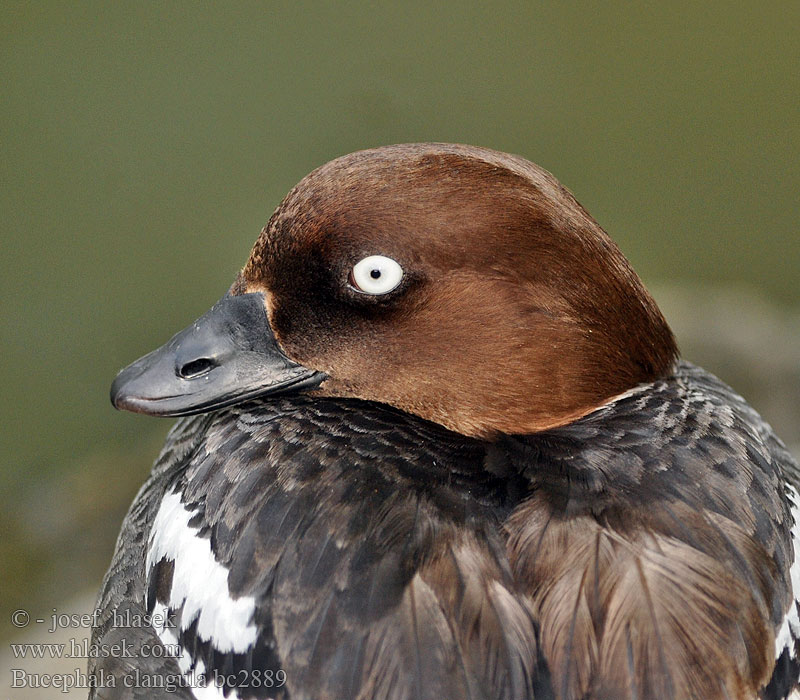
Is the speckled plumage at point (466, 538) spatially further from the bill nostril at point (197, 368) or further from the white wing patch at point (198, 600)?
the bill nostril at point (197, 368)

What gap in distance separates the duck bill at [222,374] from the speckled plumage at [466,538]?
8 centimetres

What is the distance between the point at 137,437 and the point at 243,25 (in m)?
4.69

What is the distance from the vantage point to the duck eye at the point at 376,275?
8.03ft

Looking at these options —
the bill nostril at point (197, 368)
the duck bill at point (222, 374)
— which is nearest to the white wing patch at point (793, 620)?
the duck bill at point (222, 374)

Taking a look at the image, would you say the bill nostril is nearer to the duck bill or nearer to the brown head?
the duck bill

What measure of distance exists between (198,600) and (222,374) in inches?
25.4

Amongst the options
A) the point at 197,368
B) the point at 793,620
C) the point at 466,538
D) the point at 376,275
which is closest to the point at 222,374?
the point at 197,368

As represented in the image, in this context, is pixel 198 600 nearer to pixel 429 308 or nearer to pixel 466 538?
pixel 466 538

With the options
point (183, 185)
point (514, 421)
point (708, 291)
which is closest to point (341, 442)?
point (514, 421)

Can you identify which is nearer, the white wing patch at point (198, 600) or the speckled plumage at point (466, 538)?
the speckled plumage at point (466, 538)

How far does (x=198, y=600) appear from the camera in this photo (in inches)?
91.5

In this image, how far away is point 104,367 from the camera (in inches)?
262

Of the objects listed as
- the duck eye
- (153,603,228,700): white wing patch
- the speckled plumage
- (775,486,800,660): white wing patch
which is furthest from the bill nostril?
(775,486,800,660): white wing patch

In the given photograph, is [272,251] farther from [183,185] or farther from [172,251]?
[183,185]
